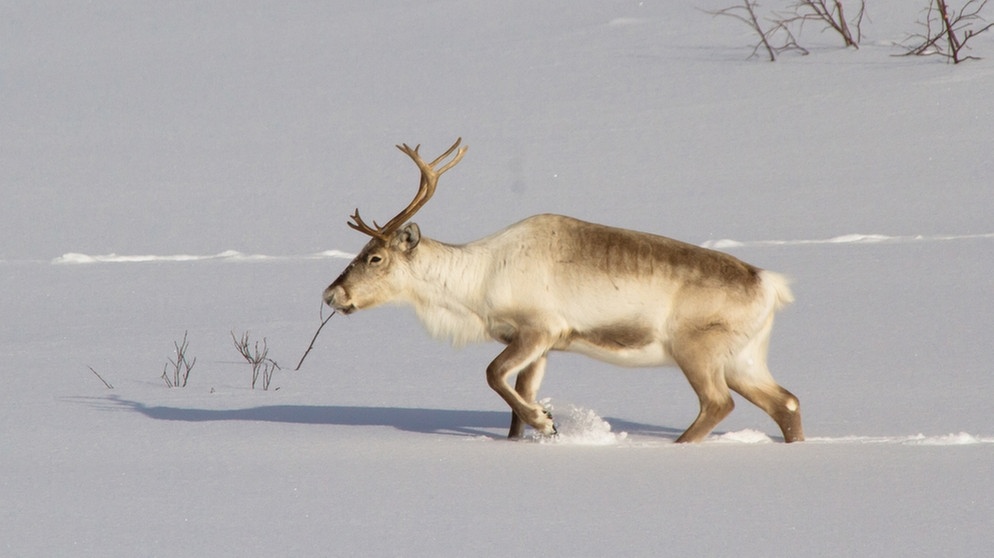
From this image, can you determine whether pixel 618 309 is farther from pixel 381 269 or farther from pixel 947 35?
pixel 947 35

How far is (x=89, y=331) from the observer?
29.8ft

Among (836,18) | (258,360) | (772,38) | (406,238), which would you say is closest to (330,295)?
(406,238)

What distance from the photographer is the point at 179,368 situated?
768 cm

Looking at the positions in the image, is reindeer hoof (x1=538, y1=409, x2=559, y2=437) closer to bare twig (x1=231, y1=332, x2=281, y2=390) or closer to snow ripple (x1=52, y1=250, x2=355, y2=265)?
bare twig (x1=231, y1=332, x2=281, y2=390)

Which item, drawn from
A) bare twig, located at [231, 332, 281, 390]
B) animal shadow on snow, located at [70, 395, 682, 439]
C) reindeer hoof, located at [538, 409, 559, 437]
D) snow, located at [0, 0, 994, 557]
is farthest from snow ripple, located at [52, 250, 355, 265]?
reindeer hoof, located at [538, 409, 559, 437]

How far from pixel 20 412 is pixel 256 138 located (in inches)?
498

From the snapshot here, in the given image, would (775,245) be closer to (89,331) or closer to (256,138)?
(89,331)

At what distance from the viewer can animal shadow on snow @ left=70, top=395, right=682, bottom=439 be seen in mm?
6312

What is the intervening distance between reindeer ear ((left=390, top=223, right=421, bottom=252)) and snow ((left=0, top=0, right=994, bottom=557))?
85 centimetres

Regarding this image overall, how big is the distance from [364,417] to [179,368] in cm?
156

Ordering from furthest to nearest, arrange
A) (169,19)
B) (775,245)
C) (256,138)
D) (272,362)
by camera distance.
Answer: (169,19), (256,138), (775,245), (272,362)

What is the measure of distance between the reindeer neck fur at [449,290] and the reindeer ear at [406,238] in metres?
0.05

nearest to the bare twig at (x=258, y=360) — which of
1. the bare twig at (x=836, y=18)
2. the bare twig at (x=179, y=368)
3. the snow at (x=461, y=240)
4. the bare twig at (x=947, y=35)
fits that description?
the snow at (x=461, y=240)

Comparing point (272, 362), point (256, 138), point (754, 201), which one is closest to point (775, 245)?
point (754, 201)
